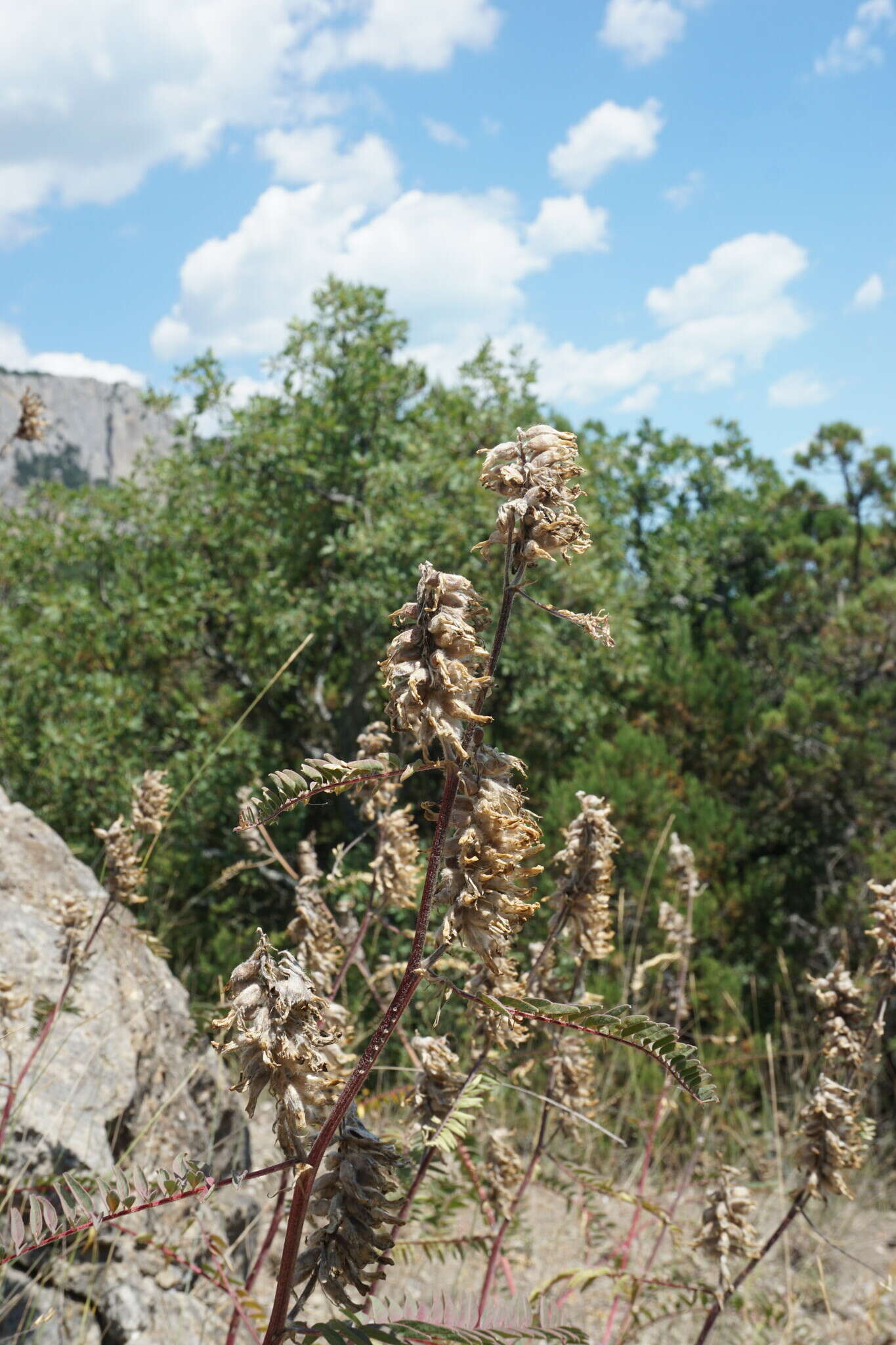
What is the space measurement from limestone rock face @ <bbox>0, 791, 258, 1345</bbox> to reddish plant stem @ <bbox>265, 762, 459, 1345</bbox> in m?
0.68

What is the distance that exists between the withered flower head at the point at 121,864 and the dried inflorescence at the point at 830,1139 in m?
1.42

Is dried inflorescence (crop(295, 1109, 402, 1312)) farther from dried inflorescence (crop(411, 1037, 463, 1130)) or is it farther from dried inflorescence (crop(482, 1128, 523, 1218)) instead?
dried inflorescence (crop(482, 1128, 523, 1218))

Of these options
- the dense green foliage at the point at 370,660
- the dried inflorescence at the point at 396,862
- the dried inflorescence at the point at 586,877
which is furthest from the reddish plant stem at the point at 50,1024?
the dense green foliage at the point at 370,660

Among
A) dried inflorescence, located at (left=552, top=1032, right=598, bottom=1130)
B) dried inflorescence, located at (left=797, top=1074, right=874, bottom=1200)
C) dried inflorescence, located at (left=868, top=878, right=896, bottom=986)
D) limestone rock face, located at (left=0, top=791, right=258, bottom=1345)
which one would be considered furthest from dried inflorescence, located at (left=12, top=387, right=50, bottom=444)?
dried inflorescence, located at (left=797, top=1074, right=874, bottom=1200)

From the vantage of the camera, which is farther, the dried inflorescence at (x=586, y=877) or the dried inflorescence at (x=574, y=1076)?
the dried inflorescence at (x=574, y=1076)

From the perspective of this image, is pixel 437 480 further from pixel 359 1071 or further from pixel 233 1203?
pixel 359 1071

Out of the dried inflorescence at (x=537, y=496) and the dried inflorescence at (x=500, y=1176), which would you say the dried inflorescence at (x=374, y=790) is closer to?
the dried inflorescence at (x=500, y=1176)

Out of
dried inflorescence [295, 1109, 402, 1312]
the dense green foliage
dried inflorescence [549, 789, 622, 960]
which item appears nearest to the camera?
dried inflorescence [295, 1109, 402, 1312]

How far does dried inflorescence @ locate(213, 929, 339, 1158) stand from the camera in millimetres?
966

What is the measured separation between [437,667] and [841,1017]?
5.28 feet

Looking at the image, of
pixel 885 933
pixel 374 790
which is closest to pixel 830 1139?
pixel 885 933

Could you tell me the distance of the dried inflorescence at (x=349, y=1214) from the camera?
105 cm

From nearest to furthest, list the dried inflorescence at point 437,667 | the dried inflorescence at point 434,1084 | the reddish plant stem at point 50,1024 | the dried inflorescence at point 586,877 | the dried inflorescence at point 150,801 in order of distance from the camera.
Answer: the dried inflorescence at point 437,667, the dried inflorescence at point 434,1084, the dried inflorescence at point 586,877, the reddish plant stem at point 50,1024, the dried inflorescence at point 150,801

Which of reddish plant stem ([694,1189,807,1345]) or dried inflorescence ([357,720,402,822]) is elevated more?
dried inflorescence ([357,720,402,822])
